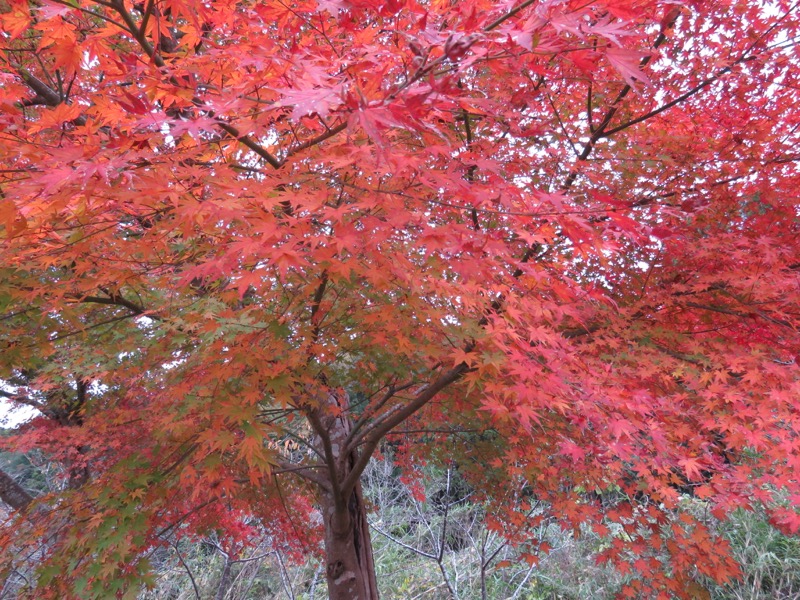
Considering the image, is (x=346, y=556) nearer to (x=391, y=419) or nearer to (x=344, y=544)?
(x=344, y=544)

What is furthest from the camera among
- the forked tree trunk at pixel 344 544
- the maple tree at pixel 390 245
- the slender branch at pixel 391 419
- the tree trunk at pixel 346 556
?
the tree trunk at pixel 346 556

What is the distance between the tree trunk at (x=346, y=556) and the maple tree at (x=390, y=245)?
0.03 meters

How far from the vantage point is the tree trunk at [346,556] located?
13.6 ft

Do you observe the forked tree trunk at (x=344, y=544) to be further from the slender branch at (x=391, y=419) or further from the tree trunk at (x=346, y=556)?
the slender branch at (x=391, y=419)

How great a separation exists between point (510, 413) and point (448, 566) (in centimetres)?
547

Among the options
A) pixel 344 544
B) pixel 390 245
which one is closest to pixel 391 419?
pixel 390 245

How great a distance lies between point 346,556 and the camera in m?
4.24

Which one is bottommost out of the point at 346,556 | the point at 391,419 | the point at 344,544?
the point at 346,556

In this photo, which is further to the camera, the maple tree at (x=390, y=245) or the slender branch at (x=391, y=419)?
the slender branch at (x=391, y=419)

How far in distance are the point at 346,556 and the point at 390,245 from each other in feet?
10.8

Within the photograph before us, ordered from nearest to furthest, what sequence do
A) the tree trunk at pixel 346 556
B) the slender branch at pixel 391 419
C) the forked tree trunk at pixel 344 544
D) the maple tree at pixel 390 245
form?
the maple tree at pixel 390 245 → the slender branch at pixel 391 419 → the forked tree trunk at pixel 344 544 → the tree trunk at pixel 346 556

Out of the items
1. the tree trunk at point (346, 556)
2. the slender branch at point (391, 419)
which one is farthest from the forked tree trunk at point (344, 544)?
the slender branch at point (391, 419)

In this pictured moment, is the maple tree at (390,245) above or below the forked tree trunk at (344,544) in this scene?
above

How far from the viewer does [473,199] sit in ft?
5.71
